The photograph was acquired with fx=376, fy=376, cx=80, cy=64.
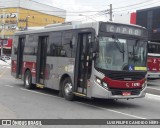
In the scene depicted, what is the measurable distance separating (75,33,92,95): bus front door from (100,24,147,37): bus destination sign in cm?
77

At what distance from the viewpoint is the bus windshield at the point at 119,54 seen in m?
13.0

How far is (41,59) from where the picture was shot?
17562 millimetres

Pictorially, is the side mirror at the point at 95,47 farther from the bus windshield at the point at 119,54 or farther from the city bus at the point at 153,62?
the city bus at the point at 153,62

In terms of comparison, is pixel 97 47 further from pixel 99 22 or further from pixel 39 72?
pixel 39 72

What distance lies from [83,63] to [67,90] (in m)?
1.51

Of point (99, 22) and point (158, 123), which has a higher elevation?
point (99, 22)

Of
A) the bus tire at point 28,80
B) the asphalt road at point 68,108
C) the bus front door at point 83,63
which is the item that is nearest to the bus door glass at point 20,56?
the bus tire at point 28,80

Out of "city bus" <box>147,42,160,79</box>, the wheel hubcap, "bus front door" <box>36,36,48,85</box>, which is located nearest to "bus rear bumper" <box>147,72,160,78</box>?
"city bus" <box>147,42,160,79</box>

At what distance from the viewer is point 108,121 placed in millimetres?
10578

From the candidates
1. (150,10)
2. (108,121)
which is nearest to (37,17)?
(150,10)

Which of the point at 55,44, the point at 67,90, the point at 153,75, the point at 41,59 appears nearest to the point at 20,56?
the point at 41,59

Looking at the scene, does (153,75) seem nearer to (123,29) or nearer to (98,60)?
(123,29)

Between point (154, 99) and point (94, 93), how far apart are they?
491cm

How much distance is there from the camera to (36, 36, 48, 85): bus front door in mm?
17297
